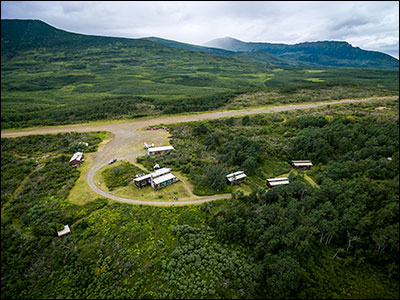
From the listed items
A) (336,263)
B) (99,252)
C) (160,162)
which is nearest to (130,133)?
(160,162)

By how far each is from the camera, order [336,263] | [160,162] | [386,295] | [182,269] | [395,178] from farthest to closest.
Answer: [160,162], [395,178], [336,263], [182,269], [386,295]

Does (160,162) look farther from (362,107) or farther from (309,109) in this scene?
(362,107)

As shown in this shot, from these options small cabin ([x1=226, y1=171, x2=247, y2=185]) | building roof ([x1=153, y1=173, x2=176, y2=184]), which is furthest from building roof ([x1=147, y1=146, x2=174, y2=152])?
small cabin ([x1=226, y1=171, x2=247, y2=185])

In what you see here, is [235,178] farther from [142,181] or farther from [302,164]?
[302,164]

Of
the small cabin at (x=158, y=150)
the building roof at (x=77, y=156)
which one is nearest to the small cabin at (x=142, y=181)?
the small cabin at (x=158, y=150)

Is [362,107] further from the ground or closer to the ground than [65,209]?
further from the ground

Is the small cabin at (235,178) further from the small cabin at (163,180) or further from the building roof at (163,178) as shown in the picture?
the building roof at (163,178)

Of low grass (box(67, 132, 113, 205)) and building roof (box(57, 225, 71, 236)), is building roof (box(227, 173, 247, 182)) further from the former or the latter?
building roof (box(57, 225, 71, 236))

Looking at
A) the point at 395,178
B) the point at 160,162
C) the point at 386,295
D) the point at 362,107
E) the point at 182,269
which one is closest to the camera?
the point at 386,295
